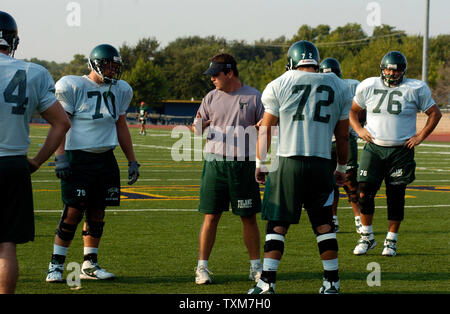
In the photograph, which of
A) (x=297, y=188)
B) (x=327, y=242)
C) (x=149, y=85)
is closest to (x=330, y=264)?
(x=327, y=242)

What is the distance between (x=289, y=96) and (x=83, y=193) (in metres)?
2.12

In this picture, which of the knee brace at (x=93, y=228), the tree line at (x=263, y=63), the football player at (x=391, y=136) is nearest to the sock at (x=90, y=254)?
the knee brace at (x=93, y=228)

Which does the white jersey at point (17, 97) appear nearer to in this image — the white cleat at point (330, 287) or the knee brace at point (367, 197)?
the white cleat at point (330, 287)

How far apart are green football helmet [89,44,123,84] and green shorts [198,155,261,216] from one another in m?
1.21

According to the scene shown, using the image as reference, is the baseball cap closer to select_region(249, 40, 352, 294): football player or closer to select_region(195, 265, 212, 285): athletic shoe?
select_region(249, 40, 352, 294): football player

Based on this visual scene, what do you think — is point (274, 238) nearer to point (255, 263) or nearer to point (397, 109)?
point (255, 263)

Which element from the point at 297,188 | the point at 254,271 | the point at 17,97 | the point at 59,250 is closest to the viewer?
the point at 17,97

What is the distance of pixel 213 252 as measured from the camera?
7.89 metres

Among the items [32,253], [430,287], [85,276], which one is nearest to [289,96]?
[430,287]

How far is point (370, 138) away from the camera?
8172 mm

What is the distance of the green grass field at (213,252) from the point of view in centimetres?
629

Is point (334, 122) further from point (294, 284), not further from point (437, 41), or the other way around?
point (437, 41)

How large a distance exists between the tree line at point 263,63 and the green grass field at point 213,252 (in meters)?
41.2

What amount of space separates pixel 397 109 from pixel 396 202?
1059 millimetres
